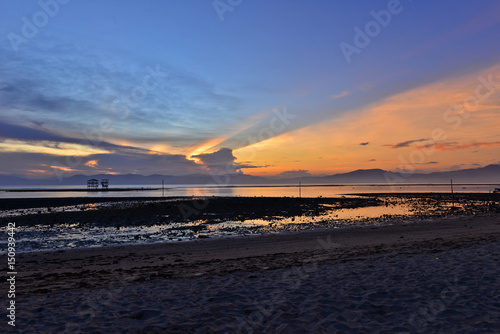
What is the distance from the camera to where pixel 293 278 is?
33.3 ft

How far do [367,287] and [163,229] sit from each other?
1930 centimetres

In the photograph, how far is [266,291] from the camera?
8875 millimetres

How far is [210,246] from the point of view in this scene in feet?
57.3

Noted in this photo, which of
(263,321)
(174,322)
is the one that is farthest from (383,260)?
(174,322)

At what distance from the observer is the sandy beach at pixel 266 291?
265 inches

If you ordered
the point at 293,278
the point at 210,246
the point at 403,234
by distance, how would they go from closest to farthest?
1. the point at 293,278
2. the point at 210,246
3. the point at 403,234

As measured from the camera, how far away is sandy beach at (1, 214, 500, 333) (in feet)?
22.1

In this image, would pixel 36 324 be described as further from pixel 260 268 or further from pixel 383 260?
pixel 383 260

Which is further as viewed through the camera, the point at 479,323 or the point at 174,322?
the point at 174,322

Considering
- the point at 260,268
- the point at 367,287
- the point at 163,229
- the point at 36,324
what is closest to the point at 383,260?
the point at 367,287

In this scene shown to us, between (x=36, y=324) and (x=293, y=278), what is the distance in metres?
7.21

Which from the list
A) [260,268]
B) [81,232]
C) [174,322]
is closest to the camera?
[174,322]

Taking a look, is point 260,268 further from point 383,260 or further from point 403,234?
point 403,234

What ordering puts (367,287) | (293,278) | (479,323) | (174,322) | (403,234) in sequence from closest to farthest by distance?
(479,323) < (174,322) < (367,287) < (293,278) < (403,234)
